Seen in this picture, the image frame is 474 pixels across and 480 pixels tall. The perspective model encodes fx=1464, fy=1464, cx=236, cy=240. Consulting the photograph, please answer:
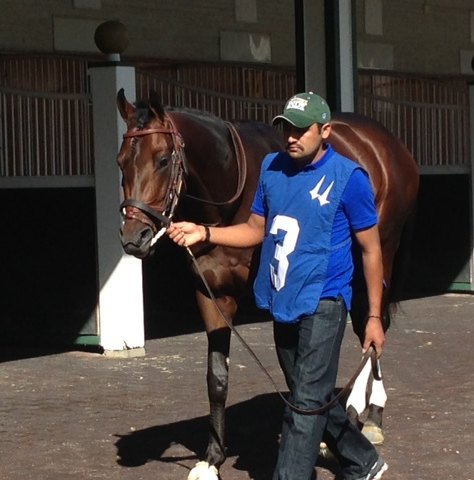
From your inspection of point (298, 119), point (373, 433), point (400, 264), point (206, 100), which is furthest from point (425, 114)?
point (298, 119)

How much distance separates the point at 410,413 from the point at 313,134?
362 cm

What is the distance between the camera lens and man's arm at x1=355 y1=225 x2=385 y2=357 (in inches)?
251

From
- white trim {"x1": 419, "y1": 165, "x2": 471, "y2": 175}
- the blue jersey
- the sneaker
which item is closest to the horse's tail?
the sneaker

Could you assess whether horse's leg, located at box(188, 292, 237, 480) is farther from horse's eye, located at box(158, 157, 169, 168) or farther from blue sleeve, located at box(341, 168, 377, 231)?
blue sleeve, located at box(341, 168, 377, 231)

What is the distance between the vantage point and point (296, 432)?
20.5ft

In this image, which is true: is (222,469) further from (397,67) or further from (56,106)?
(397,67)

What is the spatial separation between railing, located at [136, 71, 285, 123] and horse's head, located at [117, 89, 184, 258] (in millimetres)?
5492

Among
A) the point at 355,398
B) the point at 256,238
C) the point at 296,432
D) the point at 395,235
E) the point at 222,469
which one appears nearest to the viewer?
the point at 296,432

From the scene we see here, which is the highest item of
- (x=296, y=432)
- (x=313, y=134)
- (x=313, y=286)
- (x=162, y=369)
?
(x=313, y=134)

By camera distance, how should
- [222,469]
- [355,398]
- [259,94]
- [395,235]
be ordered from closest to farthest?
[222,469]
[355,398]
[395,235]
[259,94]

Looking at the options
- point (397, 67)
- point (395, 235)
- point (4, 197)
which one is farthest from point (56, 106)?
point (397, 67)

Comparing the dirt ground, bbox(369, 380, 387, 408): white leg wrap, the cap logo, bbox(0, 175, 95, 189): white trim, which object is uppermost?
the cap logo

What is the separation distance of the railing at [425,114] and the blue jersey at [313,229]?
9043 millimetres

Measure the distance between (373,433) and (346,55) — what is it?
647 centimetres
